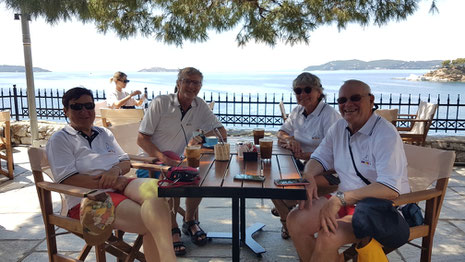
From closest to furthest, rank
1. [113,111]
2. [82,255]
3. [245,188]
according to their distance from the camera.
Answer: [245,188] < [82,255] < [113,111]

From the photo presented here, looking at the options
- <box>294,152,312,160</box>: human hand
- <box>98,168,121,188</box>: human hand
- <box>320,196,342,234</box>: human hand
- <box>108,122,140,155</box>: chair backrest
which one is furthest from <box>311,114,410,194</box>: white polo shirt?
<box>108,122,140,155</box>: chair backrest

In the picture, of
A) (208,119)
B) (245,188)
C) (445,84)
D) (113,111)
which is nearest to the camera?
(245,188)

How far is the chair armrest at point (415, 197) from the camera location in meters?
1.72

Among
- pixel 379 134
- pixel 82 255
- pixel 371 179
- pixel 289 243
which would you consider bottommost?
pixel 289 243

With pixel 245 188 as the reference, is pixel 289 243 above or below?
below

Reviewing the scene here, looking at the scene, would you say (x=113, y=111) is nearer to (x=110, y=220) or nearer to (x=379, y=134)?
(x=110, y=220)

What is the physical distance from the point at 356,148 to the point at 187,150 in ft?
3.19

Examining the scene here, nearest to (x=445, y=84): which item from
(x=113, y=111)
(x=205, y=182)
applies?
(x=113, y=111)

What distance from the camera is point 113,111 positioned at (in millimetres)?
4762

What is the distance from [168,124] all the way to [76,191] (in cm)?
122

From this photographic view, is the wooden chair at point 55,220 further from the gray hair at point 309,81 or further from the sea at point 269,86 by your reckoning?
the gray hair at point 309,81

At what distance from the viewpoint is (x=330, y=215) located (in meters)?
1.75

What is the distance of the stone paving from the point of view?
8.27ft

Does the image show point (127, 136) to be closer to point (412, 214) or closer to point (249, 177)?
point (249, 177)
